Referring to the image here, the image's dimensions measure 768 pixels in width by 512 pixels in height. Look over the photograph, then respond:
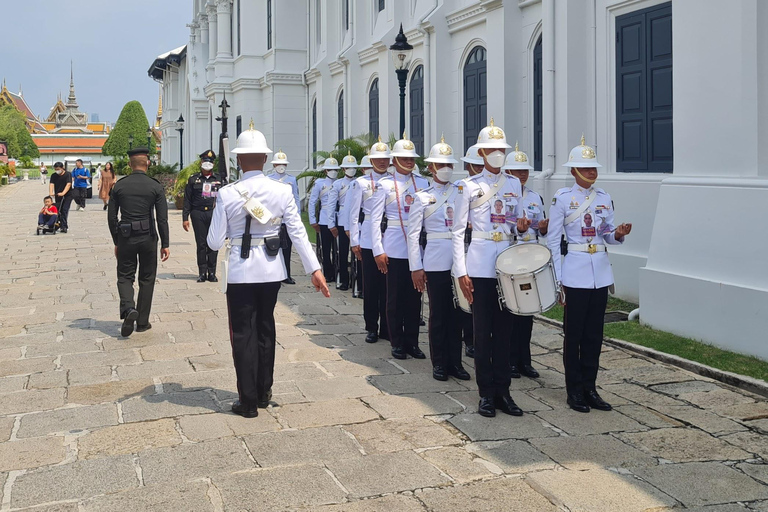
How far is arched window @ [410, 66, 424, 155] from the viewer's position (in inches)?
783

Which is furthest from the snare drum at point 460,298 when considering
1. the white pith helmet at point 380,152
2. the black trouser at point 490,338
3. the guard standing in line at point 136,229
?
the guard standing in line at point 136,229

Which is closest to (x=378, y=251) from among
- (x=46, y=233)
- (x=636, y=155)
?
(x=636, y=155)

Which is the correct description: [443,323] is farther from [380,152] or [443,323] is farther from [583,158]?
[380,152]

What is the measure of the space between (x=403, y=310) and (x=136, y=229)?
3.08 metres

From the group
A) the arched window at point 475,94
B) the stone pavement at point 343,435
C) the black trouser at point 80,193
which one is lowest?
the stone pavement at point 343,435

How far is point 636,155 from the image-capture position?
39.0ft

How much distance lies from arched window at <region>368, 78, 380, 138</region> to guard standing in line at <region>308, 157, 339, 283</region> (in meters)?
9.45

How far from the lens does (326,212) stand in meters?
12.9

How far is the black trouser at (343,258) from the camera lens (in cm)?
1286

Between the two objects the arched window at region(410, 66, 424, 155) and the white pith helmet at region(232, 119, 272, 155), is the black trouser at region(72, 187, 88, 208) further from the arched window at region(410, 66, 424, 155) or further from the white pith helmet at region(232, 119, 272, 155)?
the white pith helmet at region(232, 119, 272, 155)

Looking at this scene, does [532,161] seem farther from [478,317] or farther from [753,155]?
[478,317]

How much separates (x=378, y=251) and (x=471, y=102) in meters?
9.45

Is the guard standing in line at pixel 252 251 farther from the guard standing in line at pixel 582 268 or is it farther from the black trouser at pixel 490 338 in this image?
the guard standing in line at pixel 582 268

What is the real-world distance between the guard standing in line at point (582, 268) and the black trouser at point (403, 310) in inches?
80.2
